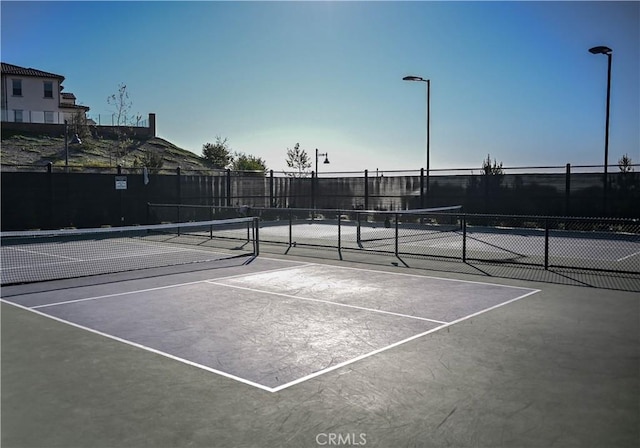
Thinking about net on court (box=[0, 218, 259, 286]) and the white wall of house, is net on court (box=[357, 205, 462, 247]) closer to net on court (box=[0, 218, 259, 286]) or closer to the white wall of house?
net on court (box=[0, 218, 259, 286])

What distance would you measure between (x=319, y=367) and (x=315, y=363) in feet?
0.49

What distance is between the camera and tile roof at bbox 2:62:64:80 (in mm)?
62216

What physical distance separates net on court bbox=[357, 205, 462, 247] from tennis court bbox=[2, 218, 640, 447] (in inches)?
336

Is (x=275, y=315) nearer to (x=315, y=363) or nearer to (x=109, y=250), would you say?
(x=315, y=363)

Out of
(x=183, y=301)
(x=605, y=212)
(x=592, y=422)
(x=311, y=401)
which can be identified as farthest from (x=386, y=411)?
(x=605, y=212)

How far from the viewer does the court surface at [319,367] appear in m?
4.46

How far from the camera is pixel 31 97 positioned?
211ft

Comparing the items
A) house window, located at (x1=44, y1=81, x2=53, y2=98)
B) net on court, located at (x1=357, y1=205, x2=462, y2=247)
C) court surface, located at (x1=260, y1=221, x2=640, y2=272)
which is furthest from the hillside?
court surface, located at (x1=260, y1=221, x2=640, y2=272)

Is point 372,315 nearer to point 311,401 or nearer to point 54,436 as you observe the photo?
point 311,401

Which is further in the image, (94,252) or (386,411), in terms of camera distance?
(94,252)

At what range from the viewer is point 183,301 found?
9.61 m

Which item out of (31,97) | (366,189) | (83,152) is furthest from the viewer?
(31,97)

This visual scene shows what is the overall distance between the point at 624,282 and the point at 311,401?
367 inches

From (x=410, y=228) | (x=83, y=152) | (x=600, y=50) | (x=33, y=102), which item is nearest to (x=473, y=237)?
(x=410, y=228)
